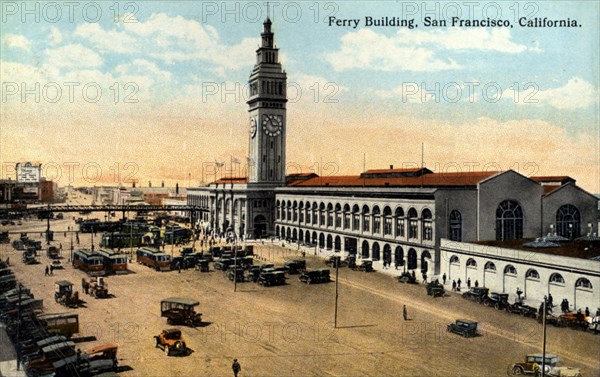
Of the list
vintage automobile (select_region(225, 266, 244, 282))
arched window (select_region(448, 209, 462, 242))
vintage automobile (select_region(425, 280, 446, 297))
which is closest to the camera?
vintage automobile (select_region(425, 280, 446, 297))

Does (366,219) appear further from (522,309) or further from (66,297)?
(66,297)

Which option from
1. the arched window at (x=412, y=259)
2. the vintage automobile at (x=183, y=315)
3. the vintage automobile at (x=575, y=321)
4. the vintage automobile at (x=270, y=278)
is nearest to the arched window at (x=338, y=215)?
the arched window at (x=412, y=259)

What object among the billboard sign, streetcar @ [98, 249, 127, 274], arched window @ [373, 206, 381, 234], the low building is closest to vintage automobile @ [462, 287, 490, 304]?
the low building

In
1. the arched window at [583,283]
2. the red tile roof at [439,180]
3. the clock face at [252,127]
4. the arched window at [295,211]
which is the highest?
the clock face at [252,127]

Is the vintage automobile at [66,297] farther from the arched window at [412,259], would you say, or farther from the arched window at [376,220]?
the arched window at [376,220]

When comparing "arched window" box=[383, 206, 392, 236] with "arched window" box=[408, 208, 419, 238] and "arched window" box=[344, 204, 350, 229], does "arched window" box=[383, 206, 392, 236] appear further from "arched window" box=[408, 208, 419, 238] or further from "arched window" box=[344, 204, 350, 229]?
"arched window" box=[344, 204, 350, 229]

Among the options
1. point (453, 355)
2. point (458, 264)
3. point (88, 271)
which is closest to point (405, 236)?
point (458, 264)

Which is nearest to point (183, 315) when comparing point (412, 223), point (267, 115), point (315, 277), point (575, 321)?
point (315, 277)
